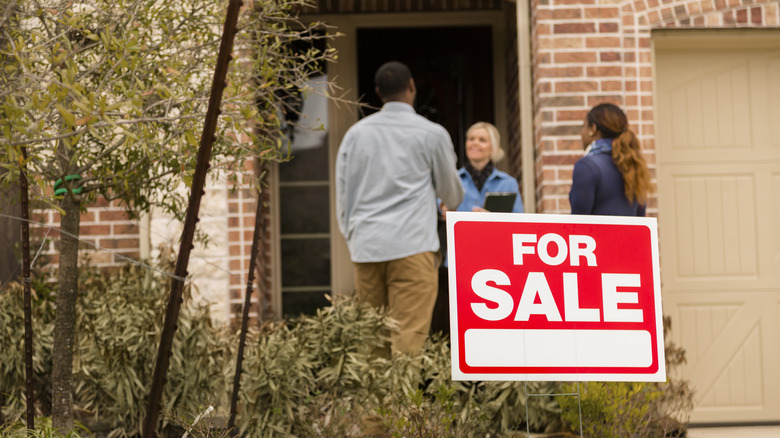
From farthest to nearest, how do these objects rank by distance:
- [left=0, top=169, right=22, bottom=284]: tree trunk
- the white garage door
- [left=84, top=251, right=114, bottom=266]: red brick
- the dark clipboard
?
the white garage door, [left=84, top=251, right=114, bottom=266]: red brick, [left=0, top=169, right=22, bottom=284]: tree trunk, the dark clipboard

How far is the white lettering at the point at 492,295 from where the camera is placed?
3475 millimetres

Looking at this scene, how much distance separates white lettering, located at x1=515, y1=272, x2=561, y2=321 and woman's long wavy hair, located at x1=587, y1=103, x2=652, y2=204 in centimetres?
201

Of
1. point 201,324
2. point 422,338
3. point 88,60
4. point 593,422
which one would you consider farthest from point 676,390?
point 88,60

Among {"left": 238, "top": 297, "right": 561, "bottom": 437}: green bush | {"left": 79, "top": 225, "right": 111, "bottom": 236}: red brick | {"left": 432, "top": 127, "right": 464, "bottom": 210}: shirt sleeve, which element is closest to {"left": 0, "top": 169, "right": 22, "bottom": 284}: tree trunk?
{"left": 79, "top": 225, "right": 111, "bottom": 236}: red brick

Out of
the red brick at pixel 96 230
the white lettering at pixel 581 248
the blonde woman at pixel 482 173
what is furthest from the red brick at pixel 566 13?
the white lettering at pixel 581 248

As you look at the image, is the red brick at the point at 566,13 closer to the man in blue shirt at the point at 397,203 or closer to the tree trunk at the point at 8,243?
the man in blue shirt at the point at 397,203

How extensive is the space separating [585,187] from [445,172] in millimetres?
734

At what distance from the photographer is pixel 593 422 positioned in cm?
475

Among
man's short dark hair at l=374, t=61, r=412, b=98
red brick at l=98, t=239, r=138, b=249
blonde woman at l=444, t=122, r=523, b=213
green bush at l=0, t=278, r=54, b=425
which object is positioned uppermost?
man's short dark hair at l=374, t=61, r=412, b=98

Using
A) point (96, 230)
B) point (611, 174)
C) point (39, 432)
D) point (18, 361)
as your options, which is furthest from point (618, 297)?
point (96, 230)

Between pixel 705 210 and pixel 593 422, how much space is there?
2.46 metres

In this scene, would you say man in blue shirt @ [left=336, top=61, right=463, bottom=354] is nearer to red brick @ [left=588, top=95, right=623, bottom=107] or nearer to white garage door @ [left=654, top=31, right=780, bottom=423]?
red brick @ [left=588, top=95, right=623, bottom=107]

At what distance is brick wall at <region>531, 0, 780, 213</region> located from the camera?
6508 mm

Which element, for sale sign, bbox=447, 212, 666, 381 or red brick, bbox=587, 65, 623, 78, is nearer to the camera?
for sale sign, bbox=447, 212, 666, 381
